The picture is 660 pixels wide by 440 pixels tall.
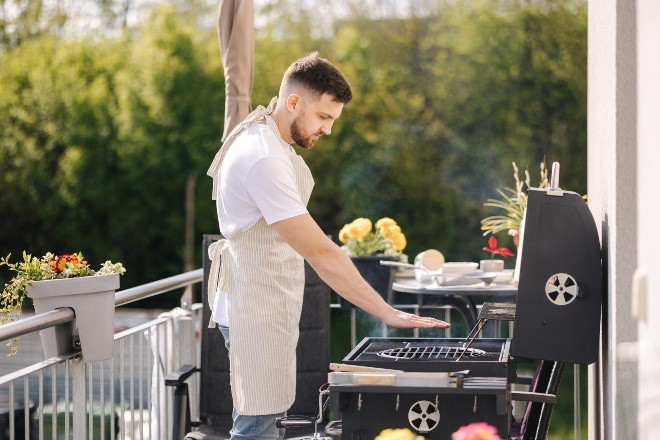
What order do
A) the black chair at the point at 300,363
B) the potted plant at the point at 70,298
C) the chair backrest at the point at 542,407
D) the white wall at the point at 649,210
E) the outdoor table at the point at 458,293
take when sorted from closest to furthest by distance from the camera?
the white wall at the point at 649,210 < the chair backrest at the point at 542,407 < the potted plant at the point at 70,298 < the black chair at the point at 300,363 < the outdoor table at the point at 458,293

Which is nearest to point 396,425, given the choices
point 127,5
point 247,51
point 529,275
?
point 529,275

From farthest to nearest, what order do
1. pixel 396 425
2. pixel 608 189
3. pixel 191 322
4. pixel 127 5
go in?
pixel 127 5 < pixel 191 322 < pixel 608 189 < pixel 396 425

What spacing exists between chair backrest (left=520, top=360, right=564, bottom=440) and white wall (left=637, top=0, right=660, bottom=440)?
0.84 meters

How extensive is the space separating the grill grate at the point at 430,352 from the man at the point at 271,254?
160mm

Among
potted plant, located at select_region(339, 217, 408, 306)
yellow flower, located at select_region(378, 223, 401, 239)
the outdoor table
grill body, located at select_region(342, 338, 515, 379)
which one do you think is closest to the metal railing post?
grill body, located at select_region(342, 338, 515, 379)

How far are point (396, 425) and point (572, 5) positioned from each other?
16303 millimetres

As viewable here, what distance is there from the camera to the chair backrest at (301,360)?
11.9ft

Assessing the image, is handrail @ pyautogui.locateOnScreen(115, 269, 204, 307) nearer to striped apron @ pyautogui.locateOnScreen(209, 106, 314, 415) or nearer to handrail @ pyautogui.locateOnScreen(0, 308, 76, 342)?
handrail @ pyautogui.locateOnScreen(0, 308, 76, 342)

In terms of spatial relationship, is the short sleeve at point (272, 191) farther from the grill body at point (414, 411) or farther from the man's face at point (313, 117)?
the grill body at point (414, 411)

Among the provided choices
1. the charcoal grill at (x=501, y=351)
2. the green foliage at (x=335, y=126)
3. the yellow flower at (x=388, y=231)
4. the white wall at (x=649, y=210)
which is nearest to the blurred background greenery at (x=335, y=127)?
the green foliage at (x=335, y=126)

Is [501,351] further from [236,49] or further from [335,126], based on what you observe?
[335,126]

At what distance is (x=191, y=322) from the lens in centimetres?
404

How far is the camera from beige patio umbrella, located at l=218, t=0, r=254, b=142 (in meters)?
4.09

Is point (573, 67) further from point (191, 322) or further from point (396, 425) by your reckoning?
point (396, 425)
